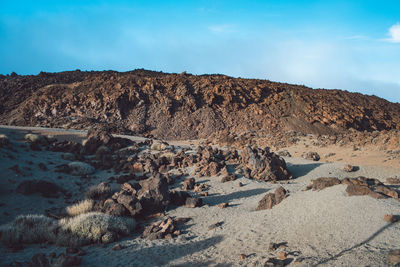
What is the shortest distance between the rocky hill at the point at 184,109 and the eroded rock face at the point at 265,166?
12.2 metres

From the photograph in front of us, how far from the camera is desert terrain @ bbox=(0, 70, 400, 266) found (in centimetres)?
534

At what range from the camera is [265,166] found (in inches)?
466

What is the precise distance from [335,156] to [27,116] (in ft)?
90.8

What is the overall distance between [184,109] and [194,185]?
16.8 meters

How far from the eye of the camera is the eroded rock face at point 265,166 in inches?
454

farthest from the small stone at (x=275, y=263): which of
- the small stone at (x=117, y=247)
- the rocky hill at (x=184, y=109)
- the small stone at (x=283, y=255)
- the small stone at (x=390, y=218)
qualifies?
the rocky hill at (x=184, y=109)

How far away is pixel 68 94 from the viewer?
93.1ft

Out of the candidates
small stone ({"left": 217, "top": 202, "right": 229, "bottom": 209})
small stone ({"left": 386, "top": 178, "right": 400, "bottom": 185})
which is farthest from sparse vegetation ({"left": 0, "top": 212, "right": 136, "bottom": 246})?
small stone ({"left": 386, "top": 178, "right": 400, "bottom": 185})

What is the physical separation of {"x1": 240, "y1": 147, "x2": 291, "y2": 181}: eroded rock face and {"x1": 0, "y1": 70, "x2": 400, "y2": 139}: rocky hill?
12179 mm

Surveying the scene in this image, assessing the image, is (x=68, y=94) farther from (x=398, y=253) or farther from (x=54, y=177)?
(x=398, y=253)

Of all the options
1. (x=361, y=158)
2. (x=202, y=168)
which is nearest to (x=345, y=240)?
(x=202, y=168)

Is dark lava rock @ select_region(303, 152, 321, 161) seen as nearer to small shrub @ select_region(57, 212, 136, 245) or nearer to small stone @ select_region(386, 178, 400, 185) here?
small stone @ select_region(386, 178, 400, 185)

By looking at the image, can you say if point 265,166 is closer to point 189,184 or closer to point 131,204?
point 189,184

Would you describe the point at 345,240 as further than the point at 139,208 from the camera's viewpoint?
No
